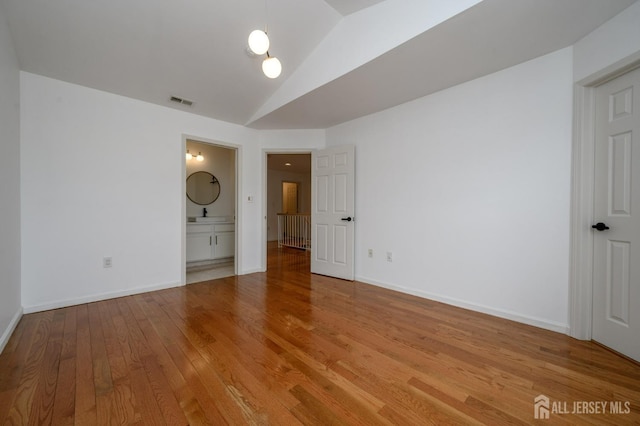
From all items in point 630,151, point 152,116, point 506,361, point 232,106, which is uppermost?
point 232,106

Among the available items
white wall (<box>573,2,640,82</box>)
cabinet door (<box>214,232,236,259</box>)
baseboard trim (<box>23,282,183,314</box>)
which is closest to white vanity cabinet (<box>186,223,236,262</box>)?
cabinet door (<box>214,232,236,259</box>)

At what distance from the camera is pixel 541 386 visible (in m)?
1.57

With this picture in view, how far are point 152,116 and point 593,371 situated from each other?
5.04 meters

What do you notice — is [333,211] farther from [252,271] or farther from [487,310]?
[487,310]

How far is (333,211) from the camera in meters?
4.18

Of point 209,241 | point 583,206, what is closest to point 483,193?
point 583,206

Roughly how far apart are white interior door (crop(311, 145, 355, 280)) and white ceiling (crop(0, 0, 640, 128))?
0.99 meters

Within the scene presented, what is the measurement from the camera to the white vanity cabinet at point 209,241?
481cm

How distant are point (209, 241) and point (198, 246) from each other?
231 mm

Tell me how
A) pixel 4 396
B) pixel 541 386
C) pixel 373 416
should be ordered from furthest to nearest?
pixel 541 386 < pixel 4 396 < pixel 373 416

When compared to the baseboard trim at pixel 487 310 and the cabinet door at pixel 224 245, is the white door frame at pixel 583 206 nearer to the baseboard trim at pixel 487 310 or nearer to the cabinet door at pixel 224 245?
the baseboard trim at pixel 487 310

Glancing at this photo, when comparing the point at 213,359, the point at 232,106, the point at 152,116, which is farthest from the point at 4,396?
the point at 232,106

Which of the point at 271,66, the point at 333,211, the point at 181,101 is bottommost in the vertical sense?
the point at 333,211

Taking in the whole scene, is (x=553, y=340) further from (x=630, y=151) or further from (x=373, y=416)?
(x=373, y=416)
